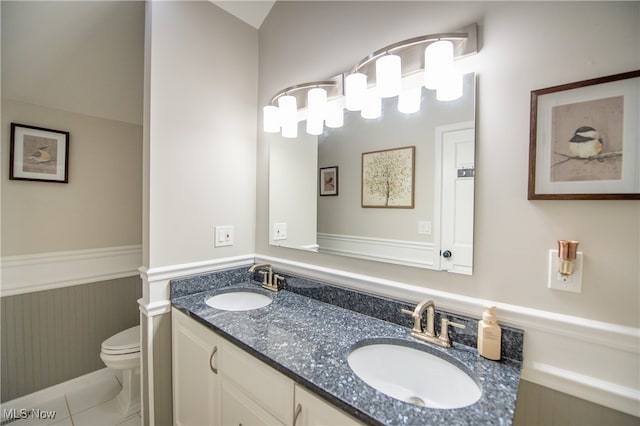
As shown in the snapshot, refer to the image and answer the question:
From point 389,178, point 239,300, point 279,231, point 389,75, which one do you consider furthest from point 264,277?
point 389,75

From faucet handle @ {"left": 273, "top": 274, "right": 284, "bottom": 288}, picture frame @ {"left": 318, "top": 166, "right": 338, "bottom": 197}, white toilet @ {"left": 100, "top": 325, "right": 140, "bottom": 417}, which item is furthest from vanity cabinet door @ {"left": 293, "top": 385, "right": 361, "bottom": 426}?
white toilet @ {"left": 100, "top": 325, "right": 140, "bottom": 417}

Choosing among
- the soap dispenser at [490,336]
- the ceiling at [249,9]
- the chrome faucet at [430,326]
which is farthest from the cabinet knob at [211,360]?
the ceiling at [249,9]

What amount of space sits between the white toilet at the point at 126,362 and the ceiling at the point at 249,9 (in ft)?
7.39

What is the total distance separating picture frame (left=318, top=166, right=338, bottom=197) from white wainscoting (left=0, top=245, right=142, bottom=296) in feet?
6.13

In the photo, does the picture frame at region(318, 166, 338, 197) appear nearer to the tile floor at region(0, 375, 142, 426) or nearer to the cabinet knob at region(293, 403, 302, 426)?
the cabinet knob at region(293, 403, 302, 426)

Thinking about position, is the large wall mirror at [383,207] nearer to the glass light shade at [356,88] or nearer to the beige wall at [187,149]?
the glass light shade at [356,88]

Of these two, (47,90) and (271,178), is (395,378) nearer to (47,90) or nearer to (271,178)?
(271,178)

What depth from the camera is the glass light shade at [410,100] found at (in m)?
1.16

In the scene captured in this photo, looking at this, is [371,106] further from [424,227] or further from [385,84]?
[424,227]

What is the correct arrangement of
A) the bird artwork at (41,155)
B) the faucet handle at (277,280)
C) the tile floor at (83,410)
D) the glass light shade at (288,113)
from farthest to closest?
the bird artwork at (41,155) < the tile floor at (83,410) < the faucet handle at (277,280) < the glass light shade at (288,113)

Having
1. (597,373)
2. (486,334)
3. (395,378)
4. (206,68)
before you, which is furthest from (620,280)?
(206,68)

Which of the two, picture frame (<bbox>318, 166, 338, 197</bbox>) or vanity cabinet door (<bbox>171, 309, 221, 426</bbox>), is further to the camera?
picture frame (<bbox>318, 166, 338, 197</bbox>)

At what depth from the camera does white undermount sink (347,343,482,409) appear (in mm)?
908

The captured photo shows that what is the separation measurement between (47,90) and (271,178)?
5.20ft
